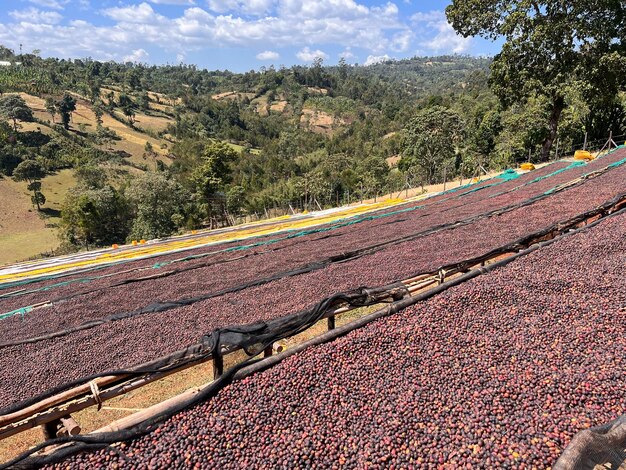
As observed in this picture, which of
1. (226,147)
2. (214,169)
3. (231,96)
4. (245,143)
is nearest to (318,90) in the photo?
(231,96)

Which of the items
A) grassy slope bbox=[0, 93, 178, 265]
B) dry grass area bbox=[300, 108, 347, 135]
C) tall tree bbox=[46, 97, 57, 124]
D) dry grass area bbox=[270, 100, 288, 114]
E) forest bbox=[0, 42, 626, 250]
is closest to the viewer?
forest bbox=[0, 42, 626, 250]

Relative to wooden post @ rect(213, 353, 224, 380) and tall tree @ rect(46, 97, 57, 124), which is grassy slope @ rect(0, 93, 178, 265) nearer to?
tall tree @ rect(46, 97, 57, 124)

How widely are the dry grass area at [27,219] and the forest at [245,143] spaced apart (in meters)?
1.53

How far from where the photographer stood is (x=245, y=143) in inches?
3553

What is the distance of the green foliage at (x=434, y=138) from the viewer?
103ft

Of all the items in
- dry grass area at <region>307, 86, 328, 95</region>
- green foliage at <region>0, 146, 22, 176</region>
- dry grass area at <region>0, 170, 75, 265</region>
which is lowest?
dry grass area at <region>0, 170, 75, 265</region>

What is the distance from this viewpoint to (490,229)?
8750 millimetres

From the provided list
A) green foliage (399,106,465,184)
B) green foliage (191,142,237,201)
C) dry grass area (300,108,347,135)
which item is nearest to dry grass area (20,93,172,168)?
dry grass area (300,108,347,135)

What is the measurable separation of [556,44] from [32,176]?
61.0m

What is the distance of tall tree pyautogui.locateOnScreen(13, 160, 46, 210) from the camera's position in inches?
1905

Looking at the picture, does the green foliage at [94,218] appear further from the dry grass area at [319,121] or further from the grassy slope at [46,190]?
the dry grass area at [319,121]

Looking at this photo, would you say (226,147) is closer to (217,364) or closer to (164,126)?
(217,364)

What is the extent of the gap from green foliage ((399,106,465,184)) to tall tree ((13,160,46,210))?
151 ft

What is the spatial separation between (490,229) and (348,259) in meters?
3.40
